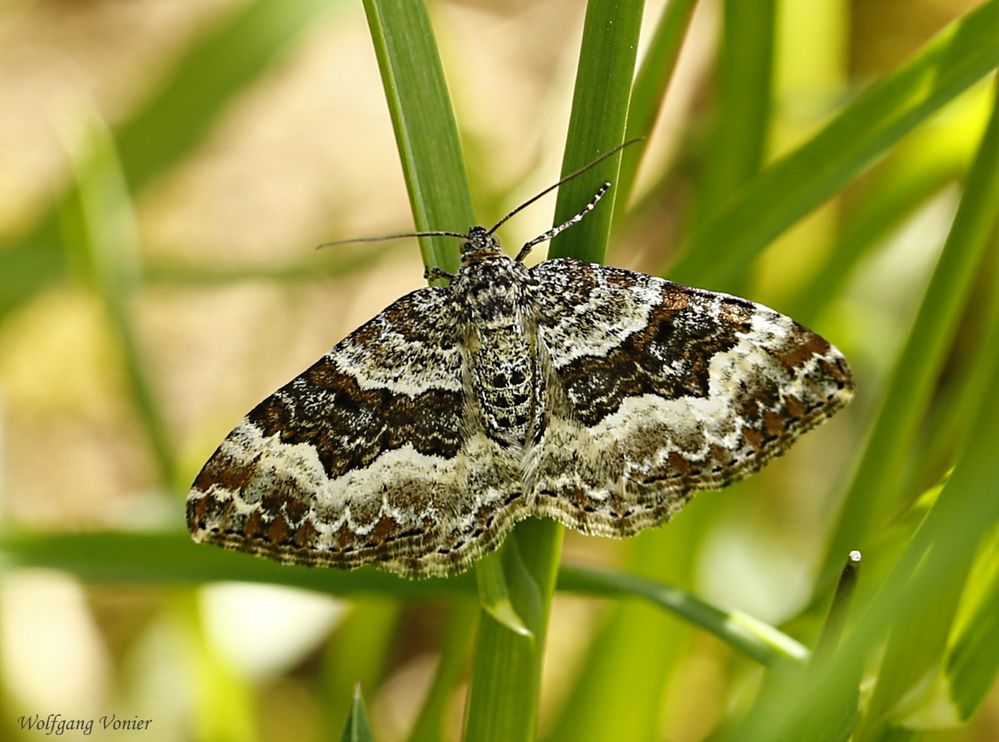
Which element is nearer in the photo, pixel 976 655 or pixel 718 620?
pixel 976 655

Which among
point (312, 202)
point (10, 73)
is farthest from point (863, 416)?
point (10, 73)

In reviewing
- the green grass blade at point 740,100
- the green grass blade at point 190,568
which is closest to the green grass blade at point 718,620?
the green grass blade at point 190,568

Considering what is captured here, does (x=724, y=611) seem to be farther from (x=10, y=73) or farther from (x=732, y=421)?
(x=10, y=73)

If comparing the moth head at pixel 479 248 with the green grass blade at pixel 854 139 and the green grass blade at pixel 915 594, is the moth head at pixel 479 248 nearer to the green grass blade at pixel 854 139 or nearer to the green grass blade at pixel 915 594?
the green grass blade at pixel 854 139

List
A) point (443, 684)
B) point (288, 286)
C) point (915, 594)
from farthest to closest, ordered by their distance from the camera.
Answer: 1. point (288, 286)
2. point (443, 684)
3. point (915, 594)

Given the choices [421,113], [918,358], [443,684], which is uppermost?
[421,113]

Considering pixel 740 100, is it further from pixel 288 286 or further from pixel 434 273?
pixel 288 286

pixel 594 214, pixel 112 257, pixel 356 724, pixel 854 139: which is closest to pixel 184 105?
pixel 112 257
